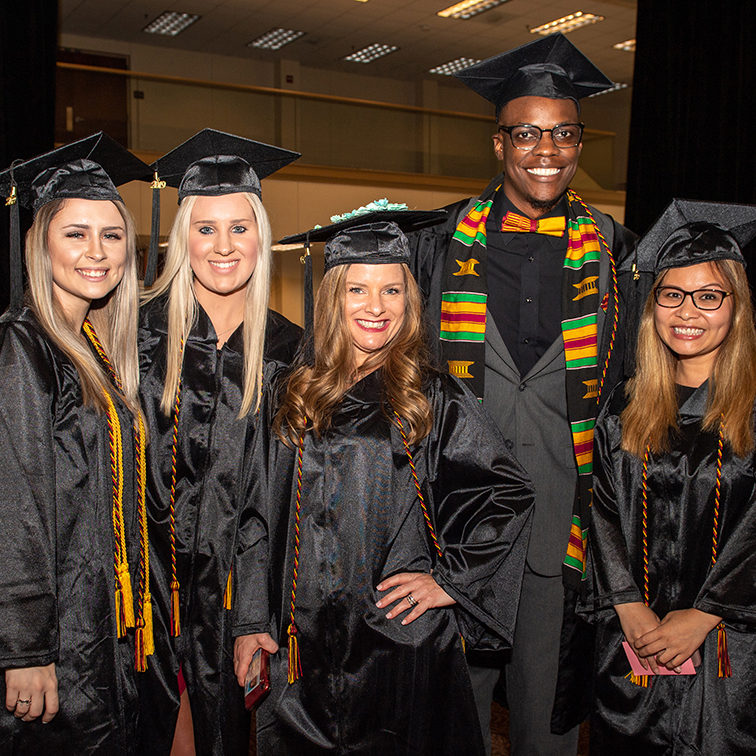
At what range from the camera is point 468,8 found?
34.5 feet

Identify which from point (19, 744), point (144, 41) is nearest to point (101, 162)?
point (19, 744)

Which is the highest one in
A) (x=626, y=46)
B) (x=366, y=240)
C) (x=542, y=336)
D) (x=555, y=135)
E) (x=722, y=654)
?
→ (x=626, y=46)

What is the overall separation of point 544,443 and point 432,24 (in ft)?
34.0

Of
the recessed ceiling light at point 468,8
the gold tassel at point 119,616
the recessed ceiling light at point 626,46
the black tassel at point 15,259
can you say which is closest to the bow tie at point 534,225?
the black tassel at point 15,259

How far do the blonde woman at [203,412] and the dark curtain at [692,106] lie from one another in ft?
12.5

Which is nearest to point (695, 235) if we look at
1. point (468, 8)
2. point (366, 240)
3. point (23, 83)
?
point (366, 240)

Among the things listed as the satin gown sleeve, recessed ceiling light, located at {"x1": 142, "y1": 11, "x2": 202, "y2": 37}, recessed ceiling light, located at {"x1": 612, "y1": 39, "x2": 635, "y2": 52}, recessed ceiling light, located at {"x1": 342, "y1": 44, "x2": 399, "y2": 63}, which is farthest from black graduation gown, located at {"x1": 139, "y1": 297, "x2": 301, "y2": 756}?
recessed ceiling light, located at {"x1": 612, "y1": 39, "x2": 635, "y2": 52}

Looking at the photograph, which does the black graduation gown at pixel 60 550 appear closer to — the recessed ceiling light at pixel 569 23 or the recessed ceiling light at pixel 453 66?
the recessed ceiling light at pixel 569 23

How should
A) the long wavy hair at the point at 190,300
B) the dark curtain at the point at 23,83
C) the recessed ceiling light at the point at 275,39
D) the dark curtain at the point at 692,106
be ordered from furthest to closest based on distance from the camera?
the recessed ceiling light at the point at 275,39, the dark curtain at the point at 692,106, the dark curtain at the point at 23,83, the long wavy hair at the point at 190,300

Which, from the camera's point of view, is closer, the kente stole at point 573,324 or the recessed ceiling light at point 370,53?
the kente stole at point 573,324

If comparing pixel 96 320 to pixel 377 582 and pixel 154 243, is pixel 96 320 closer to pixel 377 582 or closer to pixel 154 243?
pixel 154 243

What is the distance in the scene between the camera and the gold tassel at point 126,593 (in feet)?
6.23

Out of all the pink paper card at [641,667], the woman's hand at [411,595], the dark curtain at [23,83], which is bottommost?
the pink paper card at [641,667]

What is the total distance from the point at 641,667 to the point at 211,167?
5.89 ft
